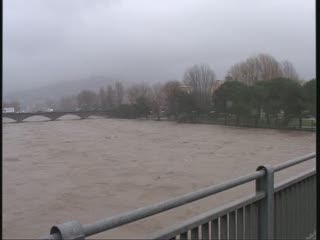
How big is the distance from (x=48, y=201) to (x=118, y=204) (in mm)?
3247

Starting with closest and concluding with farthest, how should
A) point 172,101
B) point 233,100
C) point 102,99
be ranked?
point 233,100 < point 172,101 < point 102,99

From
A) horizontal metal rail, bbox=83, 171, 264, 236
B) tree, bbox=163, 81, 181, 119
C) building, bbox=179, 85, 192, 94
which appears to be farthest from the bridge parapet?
horizontal metal rail, bbox=83, 171, 264, 236

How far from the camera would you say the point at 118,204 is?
19.9 meters

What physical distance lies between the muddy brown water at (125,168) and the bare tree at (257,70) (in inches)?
487

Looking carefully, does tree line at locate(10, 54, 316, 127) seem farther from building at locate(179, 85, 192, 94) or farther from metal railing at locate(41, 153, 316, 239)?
metal railing at locate(41, 153, 316, 239)

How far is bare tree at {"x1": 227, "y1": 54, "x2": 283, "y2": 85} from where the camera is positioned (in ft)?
202

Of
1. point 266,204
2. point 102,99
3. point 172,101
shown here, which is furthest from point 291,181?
point 102,99

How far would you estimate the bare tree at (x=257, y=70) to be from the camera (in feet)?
202

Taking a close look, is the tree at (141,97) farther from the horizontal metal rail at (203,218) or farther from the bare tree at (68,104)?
the horizontal metal rail at (203,218)

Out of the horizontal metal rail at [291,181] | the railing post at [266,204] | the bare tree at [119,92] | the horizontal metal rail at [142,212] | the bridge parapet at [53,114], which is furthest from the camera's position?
the bare tree at [119,92]

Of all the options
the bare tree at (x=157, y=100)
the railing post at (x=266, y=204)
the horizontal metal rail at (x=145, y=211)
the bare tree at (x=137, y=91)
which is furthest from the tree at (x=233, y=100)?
the horizontal metal rail at (x=145, y=211)

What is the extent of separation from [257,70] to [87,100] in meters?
31.2

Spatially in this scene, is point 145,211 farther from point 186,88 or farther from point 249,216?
point 186,88

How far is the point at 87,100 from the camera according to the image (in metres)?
80.9
